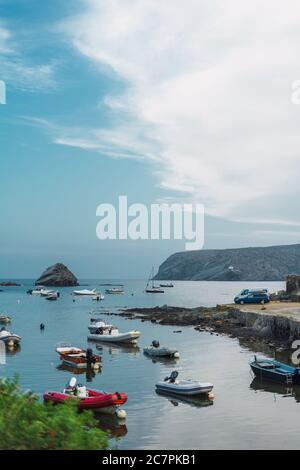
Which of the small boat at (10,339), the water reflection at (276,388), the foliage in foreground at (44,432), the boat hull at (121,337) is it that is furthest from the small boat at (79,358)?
the foliage in foreground at (44,432)

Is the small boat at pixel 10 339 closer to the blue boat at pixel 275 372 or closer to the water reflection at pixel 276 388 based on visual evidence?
the blue boat at pixel 275 372

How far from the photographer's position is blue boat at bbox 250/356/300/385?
3741 centimetres

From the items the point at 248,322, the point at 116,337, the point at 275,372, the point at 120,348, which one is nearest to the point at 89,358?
the point at 120,348

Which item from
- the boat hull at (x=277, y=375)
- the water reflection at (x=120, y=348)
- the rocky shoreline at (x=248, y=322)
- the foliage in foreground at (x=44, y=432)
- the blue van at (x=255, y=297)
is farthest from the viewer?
the blue van at (x=255, y=297)

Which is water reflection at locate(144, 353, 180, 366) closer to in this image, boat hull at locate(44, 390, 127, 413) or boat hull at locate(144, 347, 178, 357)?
boat hull at locate(144, 347, 178, 357)

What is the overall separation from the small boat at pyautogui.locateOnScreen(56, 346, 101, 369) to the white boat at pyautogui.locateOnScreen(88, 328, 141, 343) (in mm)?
12834

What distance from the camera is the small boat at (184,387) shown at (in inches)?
1332

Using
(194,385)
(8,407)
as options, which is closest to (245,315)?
(194,385)

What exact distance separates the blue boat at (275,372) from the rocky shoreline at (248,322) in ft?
44.3

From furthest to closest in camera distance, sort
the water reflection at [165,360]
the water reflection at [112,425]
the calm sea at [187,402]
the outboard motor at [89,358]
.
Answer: the water reflection at [165,360] → the outboard motor at [89,358] → the water reflection at [112,425] → the calm sea at [187,402]

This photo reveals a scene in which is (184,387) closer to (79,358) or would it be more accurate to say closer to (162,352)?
Answer: (79,358)

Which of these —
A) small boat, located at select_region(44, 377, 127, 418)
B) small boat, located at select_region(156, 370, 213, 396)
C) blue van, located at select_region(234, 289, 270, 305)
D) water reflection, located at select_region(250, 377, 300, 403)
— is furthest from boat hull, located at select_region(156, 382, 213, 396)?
blue van, located at select_region(234, 289, 270, 305)

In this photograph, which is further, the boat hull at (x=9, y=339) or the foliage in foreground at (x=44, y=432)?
the boat hull at (x=9, y=339)
